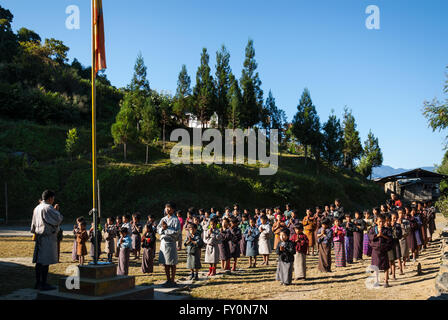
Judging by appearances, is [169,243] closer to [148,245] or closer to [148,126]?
[148,245]

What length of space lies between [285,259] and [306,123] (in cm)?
3887

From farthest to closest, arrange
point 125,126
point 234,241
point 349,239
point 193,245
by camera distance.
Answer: point 125,126
point 349,239
point 234,241
point 193,245

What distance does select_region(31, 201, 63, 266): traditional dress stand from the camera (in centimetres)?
805

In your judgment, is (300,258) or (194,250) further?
(300,258)

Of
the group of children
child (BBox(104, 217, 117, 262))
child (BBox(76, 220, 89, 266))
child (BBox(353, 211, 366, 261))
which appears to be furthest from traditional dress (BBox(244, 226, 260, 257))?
child (BBox(76, 220, 89, 266))

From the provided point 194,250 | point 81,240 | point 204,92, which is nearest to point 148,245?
point 194,250

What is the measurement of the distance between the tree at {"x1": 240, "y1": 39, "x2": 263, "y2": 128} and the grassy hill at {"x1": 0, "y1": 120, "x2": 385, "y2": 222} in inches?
278

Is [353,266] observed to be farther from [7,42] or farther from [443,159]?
[7,42]

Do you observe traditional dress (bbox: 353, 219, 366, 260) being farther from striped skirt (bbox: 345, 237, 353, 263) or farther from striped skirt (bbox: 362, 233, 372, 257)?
striped skirt (bbox: 345, 237, 353, 263)

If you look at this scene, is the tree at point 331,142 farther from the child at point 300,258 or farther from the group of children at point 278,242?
the child at point 300,258

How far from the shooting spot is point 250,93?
45406mm

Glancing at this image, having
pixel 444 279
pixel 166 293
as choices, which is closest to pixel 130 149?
pixel 166 293

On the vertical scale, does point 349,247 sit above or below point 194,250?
below

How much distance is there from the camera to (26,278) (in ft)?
31.9
